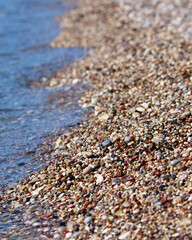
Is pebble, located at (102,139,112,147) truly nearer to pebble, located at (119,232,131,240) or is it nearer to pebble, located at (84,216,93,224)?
pebble, located at (84,216,93,224)

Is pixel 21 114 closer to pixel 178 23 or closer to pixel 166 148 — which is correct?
pixel 166 148

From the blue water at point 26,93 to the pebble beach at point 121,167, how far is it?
0.41 m

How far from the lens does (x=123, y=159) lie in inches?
185

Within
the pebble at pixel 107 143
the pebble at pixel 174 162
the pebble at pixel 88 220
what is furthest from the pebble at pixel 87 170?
the pebble at pixel 174 162

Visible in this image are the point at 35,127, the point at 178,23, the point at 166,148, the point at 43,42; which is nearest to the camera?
the point at 166,148

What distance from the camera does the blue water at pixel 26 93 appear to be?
5693 millimetres

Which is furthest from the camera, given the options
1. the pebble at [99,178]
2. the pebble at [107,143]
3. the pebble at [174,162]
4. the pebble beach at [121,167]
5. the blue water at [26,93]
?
the blue water at [26,93]

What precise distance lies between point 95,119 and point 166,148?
5.59 feet

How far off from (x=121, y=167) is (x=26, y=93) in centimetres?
448

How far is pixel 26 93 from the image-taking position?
327 inches

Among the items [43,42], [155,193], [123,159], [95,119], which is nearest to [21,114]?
[95,119]

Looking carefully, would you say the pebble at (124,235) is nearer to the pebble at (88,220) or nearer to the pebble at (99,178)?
the pebble at (88,220)

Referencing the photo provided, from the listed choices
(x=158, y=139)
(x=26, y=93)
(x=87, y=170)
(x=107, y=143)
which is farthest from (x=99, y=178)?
(x=26, y=93)

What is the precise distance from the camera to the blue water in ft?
18.7
